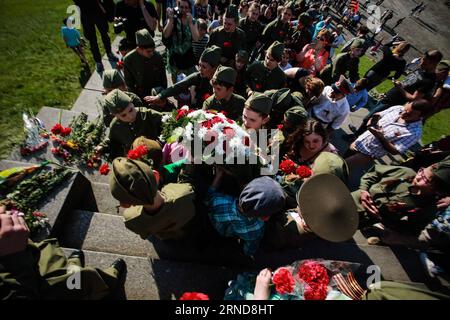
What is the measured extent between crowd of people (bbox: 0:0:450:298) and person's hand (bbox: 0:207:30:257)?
3cm

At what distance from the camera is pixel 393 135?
4492 mm

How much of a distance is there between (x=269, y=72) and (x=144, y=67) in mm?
2742

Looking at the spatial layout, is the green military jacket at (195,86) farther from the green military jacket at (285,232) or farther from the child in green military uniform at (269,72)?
the green military jacket at (285,232)

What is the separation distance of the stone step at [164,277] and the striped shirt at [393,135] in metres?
3.70

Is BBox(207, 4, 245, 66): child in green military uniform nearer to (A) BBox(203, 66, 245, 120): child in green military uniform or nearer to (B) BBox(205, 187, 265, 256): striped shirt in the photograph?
(A) BBox(203, 66, 245, 120): child in green military uniform

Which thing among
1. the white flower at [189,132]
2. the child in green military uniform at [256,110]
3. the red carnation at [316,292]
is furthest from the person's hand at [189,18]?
the red carnation at [316,292]

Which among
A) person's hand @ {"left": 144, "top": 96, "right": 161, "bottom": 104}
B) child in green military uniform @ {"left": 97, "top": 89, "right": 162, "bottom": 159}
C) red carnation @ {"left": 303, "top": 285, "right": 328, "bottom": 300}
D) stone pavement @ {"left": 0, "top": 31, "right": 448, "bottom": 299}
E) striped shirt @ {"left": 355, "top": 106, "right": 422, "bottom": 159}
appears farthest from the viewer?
person's hand @ {"left": 144, "top": 96, "right": 161, "bottom": 104}

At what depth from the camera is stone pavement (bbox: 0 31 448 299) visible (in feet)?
10.1

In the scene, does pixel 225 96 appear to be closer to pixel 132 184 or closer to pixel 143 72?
pixel 143 72

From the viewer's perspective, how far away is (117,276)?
2.89m

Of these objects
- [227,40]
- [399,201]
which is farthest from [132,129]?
[399,201]

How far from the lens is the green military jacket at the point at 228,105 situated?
4508mm

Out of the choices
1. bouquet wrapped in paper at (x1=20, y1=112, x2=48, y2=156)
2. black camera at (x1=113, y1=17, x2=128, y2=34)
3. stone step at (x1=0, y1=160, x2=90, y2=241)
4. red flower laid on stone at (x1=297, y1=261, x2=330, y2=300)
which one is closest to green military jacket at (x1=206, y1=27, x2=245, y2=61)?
black camera at (x1=113, y1=17, x2=128, y2=34)
